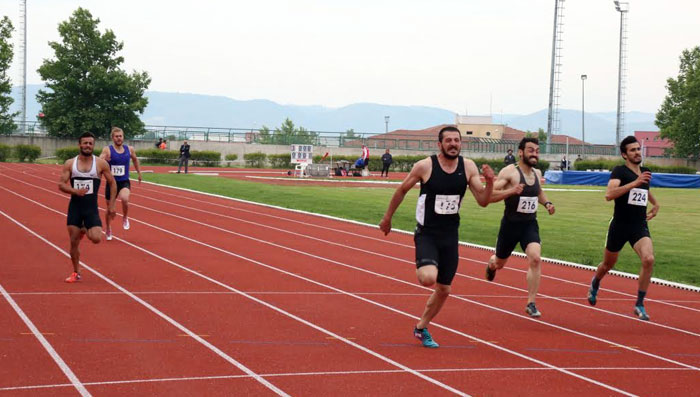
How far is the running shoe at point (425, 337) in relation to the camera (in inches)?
320

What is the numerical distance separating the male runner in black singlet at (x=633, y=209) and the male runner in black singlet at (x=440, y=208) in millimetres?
2714

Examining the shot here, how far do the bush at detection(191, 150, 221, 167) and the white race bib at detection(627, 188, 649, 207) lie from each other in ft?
165

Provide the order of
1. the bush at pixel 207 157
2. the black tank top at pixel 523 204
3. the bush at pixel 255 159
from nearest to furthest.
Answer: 1. the black tank top at pixel 523 204
2. the bush at pixel 207 157
3. the bush at pixel 255 159

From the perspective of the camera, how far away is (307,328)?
29.2 feet

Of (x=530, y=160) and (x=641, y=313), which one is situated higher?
(x=530, y=160)

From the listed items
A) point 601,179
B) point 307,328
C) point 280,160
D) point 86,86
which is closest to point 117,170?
point 307,328

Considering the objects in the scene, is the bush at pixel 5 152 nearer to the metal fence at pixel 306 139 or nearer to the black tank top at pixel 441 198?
the metal fence at pixel 306 139

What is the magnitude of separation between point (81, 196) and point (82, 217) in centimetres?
27

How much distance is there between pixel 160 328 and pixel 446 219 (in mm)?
2878

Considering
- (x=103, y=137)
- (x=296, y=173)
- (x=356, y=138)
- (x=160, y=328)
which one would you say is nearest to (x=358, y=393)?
(x=160, y=328)

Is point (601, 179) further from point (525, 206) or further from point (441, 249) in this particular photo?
point (441, 249)

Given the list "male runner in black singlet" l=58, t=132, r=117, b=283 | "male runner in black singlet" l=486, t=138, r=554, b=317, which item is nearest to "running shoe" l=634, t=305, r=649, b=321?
"male runner in black singlet" l=486, t=138, r=554, b=317

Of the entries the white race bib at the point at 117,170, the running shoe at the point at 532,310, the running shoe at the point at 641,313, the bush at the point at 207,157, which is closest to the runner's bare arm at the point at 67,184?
the white race bib at the point at 117,170

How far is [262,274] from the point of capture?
41.3ft
